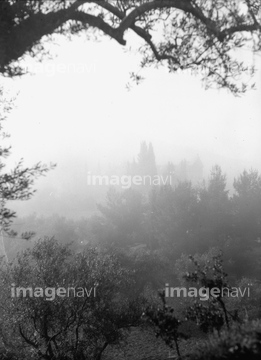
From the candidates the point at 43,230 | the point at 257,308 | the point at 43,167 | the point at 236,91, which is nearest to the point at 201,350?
the point at 43,167

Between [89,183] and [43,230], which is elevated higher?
[89,183]

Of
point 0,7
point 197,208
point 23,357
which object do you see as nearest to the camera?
point 0,7

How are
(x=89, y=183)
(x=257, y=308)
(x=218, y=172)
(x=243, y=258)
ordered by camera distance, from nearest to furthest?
(x=257, y=308), (x=243, y=258), (x=218, y=172), (x=89, y=183)

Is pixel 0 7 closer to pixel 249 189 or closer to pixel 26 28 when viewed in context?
pixel 26 28

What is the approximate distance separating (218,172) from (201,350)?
46.9 m

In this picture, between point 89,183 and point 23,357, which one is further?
point 89,183

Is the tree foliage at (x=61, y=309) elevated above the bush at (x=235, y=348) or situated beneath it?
situated beneath

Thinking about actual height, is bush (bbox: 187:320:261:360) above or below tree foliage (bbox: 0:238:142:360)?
above

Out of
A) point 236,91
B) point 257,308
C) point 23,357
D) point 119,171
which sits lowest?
point 257,308

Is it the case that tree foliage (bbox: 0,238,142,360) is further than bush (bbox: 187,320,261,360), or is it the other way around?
tree foliage (bbox: 0,238,142,360)

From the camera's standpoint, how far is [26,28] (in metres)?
4.80

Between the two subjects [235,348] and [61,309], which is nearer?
[235,348]

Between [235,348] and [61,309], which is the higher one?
[235,348]

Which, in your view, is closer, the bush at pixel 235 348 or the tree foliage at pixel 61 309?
the bush at pixel 235 348
